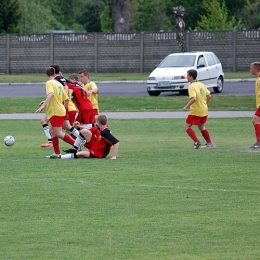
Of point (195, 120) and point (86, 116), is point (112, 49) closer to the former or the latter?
point (86, 116)

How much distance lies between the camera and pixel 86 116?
17.2 metres

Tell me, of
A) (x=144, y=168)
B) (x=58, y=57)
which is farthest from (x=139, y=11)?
(x=144, y=168)

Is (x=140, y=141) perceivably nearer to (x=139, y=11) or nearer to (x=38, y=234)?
(x=38, y=234)

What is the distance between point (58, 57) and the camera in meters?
47.9

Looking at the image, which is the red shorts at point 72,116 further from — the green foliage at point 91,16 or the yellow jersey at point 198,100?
the green foliage at point 91,16

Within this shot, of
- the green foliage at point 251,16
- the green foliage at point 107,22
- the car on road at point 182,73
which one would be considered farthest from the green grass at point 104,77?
the green foliage at point 251,16

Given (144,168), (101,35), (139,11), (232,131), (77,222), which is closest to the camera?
(77,222)

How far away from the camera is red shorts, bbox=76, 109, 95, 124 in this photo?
1712cm

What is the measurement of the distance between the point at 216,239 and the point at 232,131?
12624 mm

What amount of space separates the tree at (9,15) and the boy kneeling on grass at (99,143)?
1437 inches

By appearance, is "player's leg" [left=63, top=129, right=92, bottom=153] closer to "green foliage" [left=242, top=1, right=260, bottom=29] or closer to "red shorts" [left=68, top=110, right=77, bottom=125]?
"red shorts" [left=68, top=110, right=77, bottom=125]

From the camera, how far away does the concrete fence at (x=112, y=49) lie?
46312mm

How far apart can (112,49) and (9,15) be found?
8.11 metres

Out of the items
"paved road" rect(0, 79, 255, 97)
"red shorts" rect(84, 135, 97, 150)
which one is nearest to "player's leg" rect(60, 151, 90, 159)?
"red shorts" rect(84, 135, 97, 150)
